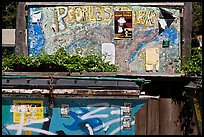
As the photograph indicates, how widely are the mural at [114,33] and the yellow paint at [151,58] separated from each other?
0.05m

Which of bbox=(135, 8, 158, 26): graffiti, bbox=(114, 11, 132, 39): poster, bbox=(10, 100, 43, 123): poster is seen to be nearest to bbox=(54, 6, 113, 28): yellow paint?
bbox=(114, 11, 132, 39): poster

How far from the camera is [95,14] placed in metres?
10.4

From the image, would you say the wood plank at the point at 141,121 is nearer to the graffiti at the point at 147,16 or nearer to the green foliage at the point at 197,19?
the graffiti at the point at 147,16

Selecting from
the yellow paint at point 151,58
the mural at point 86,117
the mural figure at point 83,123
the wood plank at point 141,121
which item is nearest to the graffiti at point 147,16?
the yellow paint at point 151,58

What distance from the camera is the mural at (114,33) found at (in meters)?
10.4

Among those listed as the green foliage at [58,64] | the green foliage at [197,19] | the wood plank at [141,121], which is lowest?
the wood plank at [141,121]

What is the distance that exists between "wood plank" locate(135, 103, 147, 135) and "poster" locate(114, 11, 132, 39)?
4266 mm

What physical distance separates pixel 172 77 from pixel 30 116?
231 cm

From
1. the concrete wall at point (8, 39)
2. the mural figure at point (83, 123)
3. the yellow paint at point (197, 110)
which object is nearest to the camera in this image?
the yellow paint at point (197, 110)

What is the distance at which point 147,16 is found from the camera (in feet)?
34.1

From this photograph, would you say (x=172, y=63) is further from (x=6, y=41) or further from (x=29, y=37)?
(x=6, y=41)

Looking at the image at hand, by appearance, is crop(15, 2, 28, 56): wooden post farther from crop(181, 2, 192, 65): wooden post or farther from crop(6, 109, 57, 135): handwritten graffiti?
crop(6, 109, 57, 135): handwritten graffiti

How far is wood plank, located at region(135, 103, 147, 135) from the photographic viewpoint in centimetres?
621

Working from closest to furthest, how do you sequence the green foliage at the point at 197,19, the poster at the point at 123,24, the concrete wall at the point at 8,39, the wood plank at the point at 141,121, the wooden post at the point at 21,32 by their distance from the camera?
the wood plank at the point at 141,121 → the poster at the point at 123,24 → the wooden post at the point at 21,32 → the concrete wall at the point at 8,39 → the green foliage at the point at 197,19
